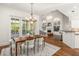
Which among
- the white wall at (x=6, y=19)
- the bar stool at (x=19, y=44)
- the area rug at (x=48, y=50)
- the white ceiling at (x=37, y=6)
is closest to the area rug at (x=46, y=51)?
the area rug at (x=48, y=50)

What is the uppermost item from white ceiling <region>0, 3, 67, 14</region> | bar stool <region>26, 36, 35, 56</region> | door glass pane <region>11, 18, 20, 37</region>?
white ceiling <region>0, 3, 67, 14</region>

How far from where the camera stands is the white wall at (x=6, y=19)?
1861 millimetres

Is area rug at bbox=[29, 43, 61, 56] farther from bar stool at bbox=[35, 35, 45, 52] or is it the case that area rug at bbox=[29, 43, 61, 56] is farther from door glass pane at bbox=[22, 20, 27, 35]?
door glass pane at bbox=[22, 20, 27, 35]

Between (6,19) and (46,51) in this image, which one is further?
(46,51)

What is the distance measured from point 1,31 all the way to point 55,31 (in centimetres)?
87

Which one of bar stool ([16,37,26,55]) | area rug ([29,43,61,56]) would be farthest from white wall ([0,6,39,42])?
area rug ([29,43,61,56])

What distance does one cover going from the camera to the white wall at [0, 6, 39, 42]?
186 centimetres

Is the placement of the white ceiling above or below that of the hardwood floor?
above

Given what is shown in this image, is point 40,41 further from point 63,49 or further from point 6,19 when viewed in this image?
point 6,19

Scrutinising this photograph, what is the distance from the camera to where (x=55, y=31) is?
2.02 m

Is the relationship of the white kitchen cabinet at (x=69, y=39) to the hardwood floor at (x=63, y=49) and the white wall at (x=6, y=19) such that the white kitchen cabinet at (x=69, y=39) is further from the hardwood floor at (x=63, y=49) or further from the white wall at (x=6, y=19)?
the white wall at (x=6, y=19)

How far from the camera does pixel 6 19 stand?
1.88m

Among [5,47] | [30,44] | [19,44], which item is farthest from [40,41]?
[5,47]

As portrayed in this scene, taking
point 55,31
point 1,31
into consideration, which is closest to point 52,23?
point 55,31
